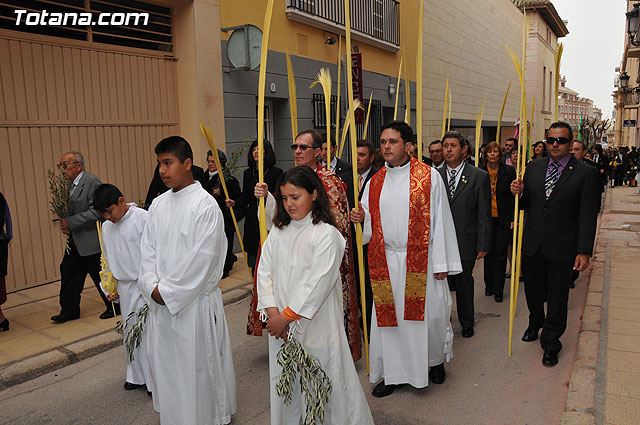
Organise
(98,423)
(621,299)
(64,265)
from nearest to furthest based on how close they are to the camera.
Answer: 1. (98,423)
2. (64,265)
3. (621,299)

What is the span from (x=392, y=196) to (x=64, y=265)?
11.5 ft

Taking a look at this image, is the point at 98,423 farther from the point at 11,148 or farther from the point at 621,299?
the point at 621,299

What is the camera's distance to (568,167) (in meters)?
4.41

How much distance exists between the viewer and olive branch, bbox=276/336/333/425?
270 centimetres

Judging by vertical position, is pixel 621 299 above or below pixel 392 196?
below

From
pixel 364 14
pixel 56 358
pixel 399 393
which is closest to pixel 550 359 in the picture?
pixel 399 393

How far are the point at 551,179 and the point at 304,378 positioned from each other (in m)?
2.88

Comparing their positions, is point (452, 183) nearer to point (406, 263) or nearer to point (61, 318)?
point (406, 263)

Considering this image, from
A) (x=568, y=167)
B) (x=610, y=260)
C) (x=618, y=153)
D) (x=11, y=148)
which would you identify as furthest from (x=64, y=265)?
(x=618, y=153)

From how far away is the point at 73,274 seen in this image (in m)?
5.52

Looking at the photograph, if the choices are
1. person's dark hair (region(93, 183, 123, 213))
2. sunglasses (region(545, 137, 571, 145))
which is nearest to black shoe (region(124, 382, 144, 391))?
person's dark hair (region(93, 183, 123, 213))

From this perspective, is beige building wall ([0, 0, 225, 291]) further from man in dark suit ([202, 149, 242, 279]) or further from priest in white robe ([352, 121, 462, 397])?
priest in white robe ([352, 121, 462, 397])

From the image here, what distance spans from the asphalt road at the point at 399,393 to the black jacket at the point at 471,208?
88 centimetres

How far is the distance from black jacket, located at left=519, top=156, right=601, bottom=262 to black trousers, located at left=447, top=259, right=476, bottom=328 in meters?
0.66
